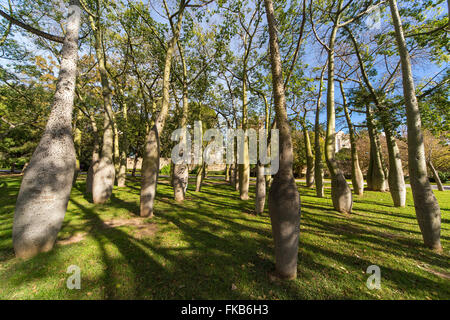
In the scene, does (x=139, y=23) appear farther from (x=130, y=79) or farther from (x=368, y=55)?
(x=368, y=55)

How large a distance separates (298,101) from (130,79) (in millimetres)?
15450

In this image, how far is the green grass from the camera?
8.89 ft

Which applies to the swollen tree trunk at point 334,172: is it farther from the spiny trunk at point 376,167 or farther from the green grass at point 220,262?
the spiny trunk at point 376,167

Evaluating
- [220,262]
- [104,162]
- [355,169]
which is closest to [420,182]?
[220,262]

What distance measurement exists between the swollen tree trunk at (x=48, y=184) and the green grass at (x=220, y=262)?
45 centimetres

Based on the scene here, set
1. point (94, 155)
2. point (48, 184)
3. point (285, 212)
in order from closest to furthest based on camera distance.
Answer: point (285, 212) < point (48, 184) < point (94, 155)

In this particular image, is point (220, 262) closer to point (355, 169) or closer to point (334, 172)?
point (334, 172)

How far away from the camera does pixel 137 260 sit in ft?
11.5

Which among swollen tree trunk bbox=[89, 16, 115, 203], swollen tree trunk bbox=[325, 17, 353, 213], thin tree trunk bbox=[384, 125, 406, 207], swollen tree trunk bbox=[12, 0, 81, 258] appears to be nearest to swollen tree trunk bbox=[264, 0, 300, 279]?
swollen tree trunk bbox=[12, 0, 81, 258]

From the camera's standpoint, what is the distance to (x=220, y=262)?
3.56 metres

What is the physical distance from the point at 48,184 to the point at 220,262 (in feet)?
13.7

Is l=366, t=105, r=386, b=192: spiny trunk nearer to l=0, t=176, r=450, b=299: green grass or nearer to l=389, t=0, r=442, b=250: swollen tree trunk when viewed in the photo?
l=0, t=176, r=450, b=299: green grass
